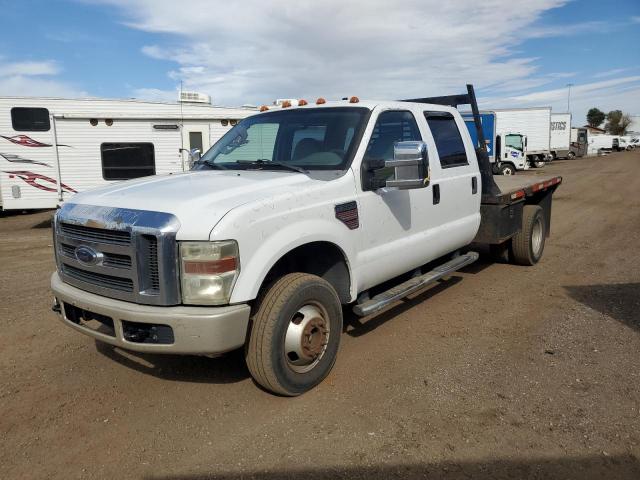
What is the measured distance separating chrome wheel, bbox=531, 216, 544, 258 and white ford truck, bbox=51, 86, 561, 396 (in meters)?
2.51

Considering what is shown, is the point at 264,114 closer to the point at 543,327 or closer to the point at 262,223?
the point at 262,223

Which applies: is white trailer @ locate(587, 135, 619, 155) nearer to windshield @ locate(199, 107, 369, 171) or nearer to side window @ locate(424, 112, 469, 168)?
side window @ locate(424, 112, 469, 168)

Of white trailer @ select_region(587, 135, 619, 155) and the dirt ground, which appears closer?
the dirt ground

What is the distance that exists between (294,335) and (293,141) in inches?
73.6

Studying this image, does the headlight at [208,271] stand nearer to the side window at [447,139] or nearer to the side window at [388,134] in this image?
the side window at [388,134]

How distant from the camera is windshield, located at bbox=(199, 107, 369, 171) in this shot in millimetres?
4125

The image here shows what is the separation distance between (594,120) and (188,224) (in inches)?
4957

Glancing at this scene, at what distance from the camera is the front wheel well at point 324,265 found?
3.79 m

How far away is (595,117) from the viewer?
110562 mm

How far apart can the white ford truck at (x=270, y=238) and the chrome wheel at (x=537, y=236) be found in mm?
2513

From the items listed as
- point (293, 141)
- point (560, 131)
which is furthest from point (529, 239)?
point (560, 131)

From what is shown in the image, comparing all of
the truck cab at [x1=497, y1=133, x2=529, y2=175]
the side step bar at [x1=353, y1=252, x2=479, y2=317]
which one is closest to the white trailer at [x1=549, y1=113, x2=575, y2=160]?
the truck cab at [x1=497, y1=133, x2=529, y2=175]

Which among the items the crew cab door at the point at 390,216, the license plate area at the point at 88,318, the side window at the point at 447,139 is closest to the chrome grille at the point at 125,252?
the license plate area at the point at 88,318

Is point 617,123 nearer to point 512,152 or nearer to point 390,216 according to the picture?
point 512,152
